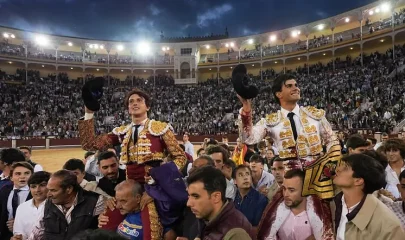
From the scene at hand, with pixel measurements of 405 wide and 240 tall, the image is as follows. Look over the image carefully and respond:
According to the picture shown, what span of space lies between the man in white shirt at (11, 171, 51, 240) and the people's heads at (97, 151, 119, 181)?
50 centimetres

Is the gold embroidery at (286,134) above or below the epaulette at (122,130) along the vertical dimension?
below

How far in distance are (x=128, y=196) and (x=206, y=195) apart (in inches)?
31.6

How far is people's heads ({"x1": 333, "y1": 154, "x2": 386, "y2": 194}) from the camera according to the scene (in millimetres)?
1929

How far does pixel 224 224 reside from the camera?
175 cm

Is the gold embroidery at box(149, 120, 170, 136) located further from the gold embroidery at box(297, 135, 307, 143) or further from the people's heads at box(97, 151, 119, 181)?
the gold embroidery at box(297, 135, 307, 143)

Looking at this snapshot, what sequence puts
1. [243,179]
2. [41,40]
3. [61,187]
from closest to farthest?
1. [61,187]
2. [243,179]
3. [41,40]

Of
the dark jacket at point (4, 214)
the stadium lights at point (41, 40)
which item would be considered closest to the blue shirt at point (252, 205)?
the dark jacket at point (4, 214)

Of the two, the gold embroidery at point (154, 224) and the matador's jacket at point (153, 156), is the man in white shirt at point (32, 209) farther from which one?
the gold embroidery at point (154, 224)

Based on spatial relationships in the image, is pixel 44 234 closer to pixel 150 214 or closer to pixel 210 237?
pixel 150 214

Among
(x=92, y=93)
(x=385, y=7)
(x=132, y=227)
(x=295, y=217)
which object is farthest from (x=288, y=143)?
(x=385, y=7)

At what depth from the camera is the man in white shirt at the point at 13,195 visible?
333 centimetres

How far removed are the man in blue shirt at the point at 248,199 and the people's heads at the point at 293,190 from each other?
0.81m

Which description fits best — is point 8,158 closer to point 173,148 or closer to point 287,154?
point 173,148

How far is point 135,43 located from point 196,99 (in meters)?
12.0
